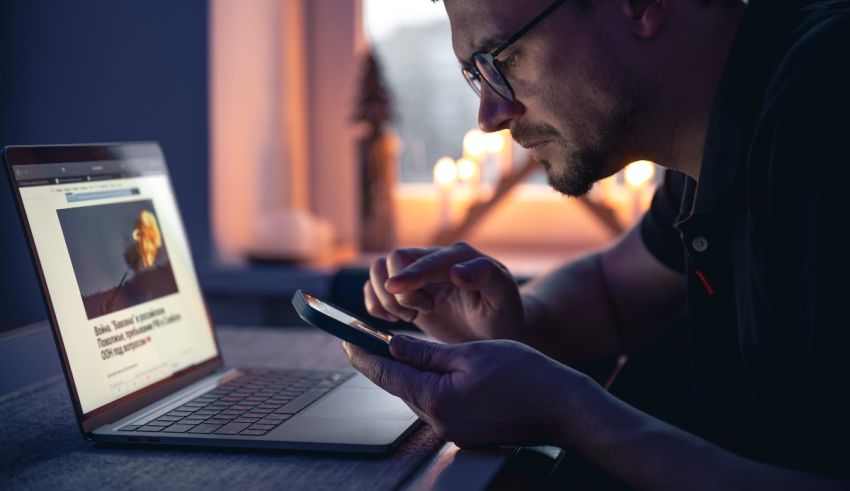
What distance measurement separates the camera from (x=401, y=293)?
41.4 inches

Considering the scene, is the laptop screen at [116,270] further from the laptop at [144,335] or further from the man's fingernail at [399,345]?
the man's fingernail at [399,345]

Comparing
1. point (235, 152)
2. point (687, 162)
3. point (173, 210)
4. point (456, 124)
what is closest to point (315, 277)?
point (235, 152)

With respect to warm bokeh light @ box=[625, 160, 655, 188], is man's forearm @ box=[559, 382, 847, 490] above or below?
below

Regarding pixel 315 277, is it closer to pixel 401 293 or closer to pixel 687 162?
pixel 401 293

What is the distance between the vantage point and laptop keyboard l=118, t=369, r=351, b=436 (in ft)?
2.52

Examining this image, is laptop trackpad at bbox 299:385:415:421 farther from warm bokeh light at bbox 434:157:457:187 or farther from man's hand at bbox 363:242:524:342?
warm bokeh light at bbox 434:157:457:187

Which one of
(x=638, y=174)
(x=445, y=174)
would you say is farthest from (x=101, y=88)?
(x=638, y=174)

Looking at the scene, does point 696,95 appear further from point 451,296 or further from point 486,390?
point 486,390

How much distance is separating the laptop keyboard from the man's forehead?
431mm

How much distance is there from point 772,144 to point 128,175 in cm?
66

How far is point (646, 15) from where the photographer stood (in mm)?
976

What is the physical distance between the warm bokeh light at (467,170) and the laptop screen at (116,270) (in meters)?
1.41

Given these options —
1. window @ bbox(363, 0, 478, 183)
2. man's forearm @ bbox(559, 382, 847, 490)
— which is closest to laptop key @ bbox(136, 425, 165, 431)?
man's forearm @ bbox(559, 382, 847, 490)

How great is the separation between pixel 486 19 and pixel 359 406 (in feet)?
1.61
